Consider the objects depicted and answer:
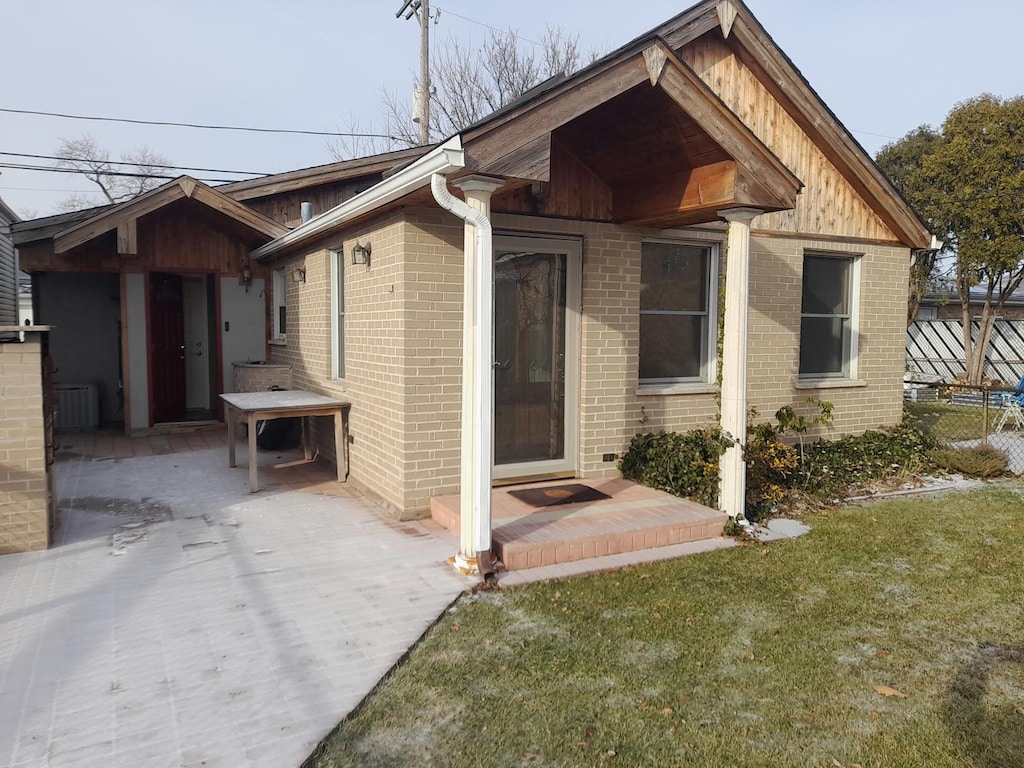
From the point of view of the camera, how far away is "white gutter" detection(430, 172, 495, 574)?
14.9ft

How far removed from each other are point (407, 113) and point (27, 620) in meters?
22.4

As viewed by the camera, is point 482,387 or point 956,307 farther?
point 956,307

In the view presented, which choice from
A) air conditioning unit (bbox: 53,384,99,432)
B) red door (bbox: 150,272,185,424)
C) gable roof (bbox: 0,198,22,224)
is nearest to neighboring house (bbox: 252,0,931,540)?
red door (bbox: 150,272,185,424)

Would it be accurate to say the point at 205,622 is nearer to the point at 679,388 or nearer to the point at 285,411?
the point at 285,411

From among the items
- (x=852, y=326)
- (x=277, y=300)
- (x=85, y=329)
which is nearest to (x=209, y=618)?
(x=277, y=300)

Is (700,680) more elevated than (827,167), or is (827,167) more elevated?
(827,167)

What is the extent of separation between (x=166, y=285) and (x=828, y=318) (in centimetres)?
951

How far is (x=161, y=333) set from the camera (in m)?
11.0

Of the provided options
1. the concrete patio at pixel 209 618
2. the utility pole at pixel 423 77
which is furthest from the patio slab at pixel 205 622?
the utility pole at pixel 423 77

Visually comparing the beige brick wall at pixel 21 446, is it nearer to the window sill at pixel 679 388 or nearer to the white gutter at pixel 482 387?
the white gutter at pixel 482 387

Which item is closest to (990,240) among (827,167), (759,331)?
(827,167)

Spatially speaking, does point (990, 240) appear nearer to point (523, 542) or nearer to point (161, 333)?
point (523, 542)

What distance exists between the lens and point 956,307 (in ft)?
72.0

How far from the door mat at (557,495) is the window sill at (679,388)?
47.9 inches
